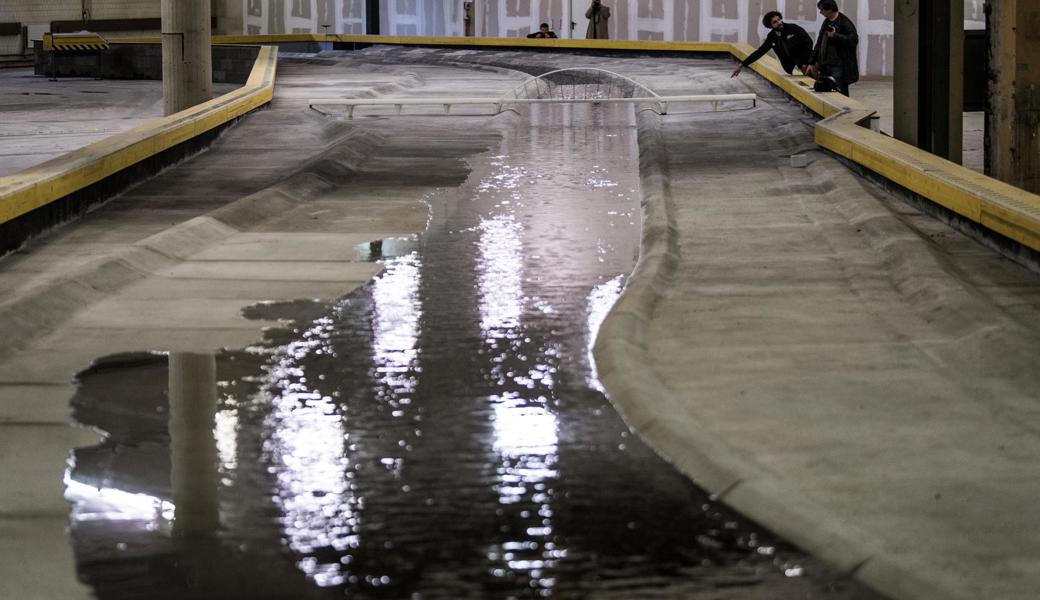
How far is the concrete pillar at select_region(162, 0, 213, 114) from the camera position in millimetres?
21141

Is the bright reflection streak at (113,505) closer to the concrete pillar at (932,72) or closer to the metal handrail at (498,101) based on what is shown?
the concrete pillar at (932,72)

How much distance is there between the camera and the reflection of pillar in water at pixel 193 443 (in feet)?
15.8

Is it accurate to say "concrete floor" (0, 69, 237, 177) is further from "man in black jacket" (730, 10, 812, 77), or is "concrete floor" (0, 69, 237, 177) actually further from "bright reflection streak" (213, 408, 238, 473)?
"bright reflection streak" (213, 408, 238, 473)

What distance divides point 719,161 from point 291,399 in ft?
28.4

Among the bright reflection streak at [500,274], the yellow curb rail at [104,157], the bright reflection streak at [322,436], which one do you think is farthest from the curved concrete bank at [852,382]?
the yellow curb rail at [104,157]

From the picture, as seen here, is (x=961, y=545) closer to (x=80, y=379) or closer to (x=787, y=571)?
(x=787, y=571)

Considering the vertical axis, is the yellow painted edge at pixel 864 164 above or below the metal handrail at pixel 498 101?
below

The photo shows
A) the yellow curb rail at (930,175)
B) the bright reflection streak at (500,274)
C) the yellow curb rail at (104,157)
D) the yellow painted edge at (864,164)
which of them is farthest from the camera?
the yellow curb rail at (104,157)

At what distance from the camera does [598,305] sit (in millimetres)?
8141

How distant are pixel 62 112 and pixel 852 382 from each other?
71.9ft

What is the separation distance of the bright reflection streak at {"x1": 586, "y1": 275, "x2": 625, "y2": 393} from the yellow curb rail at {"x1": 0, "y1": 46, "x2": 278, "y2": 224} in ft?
13.9

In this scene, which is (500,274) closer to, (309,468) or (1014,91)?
(309,468)

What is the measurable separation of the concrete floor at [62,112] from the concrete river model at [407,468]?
1006cm

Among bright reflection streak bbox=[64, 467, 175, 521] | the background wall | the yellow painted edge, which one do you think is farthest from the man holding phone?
bright reflection streak bbox=[64, 467, 175, 521]
